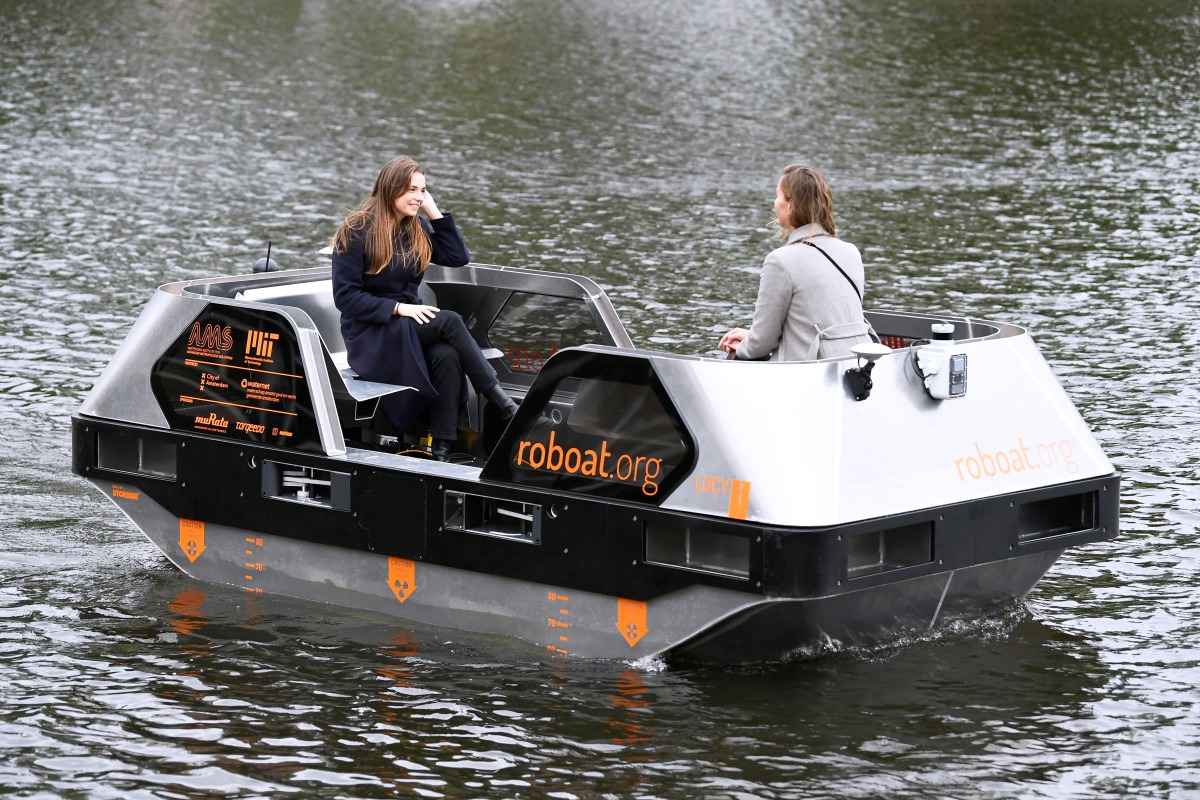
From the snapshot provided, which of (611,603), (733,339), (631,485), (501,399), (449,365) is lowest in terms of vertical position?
(611,603)

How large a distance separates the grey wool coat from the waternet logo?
63cm

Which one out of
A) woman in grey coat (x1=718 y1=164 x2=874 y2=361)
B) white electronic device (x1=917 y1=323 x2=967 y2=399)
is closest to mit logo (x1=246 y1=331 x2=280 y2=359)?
woman in grey coat (x1=718 y1=164 x2=874 y2=361)

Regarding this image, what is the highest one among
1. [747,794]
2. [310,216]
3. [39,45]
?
[39,45]

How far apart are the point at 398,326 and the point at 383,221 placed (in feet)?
1.56

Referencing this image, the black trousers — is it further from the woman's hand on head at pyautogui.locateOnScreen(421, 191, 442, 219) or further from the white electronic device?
the white electronic device

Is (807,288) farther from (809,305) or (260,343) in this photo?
(260,343)

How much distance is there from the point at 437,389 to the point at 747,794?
2802 millimetres

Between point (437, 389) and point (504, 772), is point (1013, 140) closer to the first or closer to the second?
point (437, 389)

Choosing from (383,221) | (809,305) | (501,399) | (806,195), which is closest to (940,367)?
(809,305)

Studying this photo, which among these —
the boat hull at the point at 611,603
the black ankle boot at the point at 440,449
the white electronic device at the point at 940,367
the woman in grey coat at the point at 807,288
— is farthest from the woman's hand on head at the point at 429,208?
the white electronic device at the point at 940,367

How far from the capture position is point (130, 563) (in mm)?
9258

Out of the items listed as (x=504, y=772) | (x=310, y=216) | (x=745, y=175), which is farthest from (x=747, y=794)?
(x=745, y=175)

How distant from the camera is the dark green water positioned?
22.6 feet

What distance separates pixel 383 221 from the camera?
854cm
